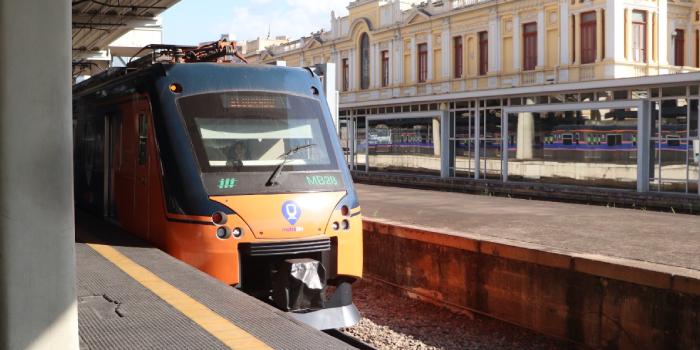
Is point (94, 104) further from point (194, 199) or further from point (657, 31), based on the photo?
point (657, 31)

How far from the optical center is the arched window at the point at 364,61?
151 ft

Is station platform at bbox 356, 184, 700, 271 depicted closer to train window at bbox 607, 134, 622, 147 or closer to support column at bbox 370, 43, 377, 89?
train window at bbox 607, 134, 622, 147

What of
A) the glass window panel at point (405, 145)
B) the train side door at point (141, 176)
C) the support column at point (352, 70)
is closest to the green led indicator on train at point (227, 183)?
the train side door at point (141, 176)

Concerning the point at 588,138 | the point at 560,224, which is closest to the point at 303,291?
the point at 560,224

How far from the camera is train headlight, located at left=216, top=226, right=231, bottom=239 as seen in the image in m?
7.39

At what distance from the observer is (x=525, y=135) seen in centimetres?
2527

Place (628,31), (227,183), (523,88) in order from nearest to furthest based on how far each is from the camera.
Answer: (227,183)
(523,88)
(628,31)

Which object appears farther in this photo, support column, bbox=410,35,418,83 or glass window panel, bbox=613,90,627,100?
support column, bbox=410,35,418,83

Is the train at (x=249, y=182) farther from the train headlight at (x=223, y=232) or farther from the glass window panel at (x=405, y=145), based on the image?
the glass window panel at (x=405, y=145)

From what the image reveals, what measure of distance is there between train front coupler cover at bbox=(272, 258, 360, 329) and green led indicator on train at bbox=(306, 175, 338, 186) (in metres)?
0.85

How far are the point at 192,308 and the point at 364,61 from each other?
41.7m

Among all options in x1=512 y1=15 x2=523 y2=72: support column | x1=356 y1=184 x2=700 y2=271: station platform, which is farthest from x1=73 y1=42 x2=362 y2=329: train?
x1=512 y1=15 x2=523 y2=72: support column

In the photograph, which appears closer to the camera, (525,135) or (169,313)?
(169,313)

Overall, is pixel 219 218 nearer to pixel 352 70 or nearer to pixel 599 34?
pixel 599 34
